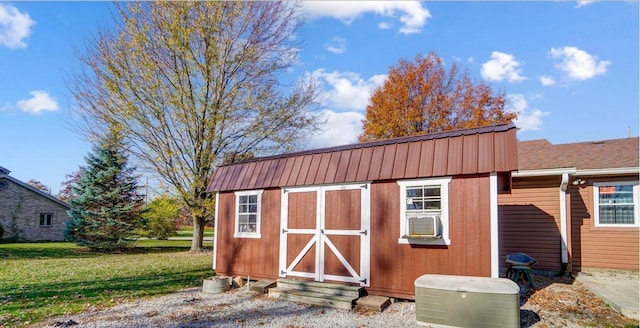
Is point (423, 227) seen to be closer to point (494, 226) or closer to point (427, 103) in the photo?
point (494, 226)

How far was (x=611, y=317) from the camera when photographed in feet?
16.0

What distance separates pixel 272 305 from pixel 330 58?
419 inches

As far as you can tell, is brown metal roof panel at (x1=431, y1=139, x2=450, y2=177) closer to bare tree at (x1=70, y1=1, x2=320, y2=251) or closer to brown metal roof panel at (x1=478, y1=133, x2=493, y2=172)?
brown metal roof panel at (x1=478, y1=133, x2=493, y2=172)

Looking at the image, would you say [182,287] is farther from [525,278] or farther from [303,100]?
[303,100]

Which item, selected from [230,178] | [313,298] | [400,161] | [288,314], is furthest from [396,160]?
[230,178]

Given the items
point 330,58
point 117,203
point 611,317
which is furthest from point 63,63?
point 611,317

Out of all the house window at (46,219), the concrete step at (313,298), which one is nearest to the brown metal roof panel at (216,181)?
the concrete step at (313,298)

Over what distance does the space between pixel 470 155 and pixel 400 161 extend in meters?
1.09

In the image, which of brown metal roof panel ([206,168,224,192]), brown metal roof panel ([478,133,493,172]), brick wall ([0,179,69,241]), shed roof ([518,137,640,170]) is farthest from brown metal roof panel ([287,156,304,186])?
brick wall ([0,179,69,241])

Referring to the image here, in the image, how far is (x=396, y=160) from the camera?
19.8 ft

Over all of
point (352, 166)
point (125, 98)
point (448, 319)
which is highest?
point (125, 98)

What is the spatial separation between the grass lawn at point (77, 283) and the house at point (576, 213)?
786cm

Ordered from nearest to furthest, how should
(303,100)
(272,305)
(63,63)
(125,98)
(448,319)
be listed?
(448,319) → (272,305) → (125,98) → (63,63) → (303,100)

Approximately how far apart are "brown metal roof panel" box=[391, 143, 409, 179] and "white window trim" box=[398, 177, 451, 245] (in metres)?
0.14
